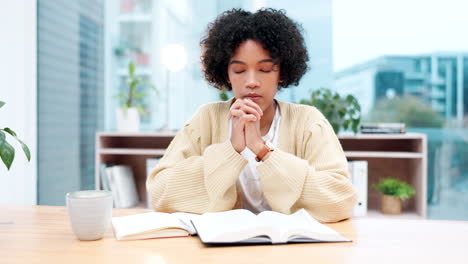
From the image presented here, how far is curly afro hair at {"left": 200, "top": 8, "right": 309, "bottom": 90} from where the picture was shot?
47.9 inches

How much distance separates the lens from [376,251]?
76cm

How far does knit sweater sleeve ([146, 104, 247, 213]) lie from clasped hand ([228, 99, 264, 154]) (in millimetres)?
31

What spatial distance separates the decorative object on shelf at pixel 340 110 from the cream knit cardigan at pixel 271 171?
1.12 meters

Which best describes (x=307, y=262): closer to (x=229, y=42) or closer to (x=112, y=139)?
(x=229, y=42)

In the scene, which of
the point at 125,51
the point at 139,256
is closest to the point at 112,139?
the point at 125,51

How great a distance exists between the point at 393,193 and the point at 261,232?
6.33 ft

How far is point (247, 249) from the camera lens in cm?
76

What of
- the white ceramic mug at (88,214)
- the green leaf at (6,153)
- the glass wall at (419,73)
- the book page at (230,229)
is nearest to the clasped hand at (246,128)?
the book page at (230,229)

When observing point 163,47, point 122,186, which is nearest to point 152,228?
point 122,186

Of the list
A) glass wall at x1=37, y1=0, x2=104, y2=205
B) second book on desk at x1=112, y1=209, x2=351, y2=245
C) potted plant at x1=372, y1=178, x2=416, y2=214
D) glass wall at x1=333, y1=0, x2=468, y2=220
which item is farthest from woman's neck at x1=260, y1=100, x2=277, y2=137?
glass wall at x1=37, y1=0, x2=104, y2=205

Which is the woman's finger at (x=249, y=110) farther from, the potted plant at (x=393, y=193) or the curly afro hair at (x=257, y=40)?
the potted plant at (x=393, y=193)

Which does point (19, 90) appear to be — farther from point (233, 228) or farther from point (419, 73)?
point (419, 73)

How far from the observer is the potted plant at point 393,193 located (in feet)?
7.93

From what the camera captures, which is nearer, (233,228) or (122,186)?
(233,228)
